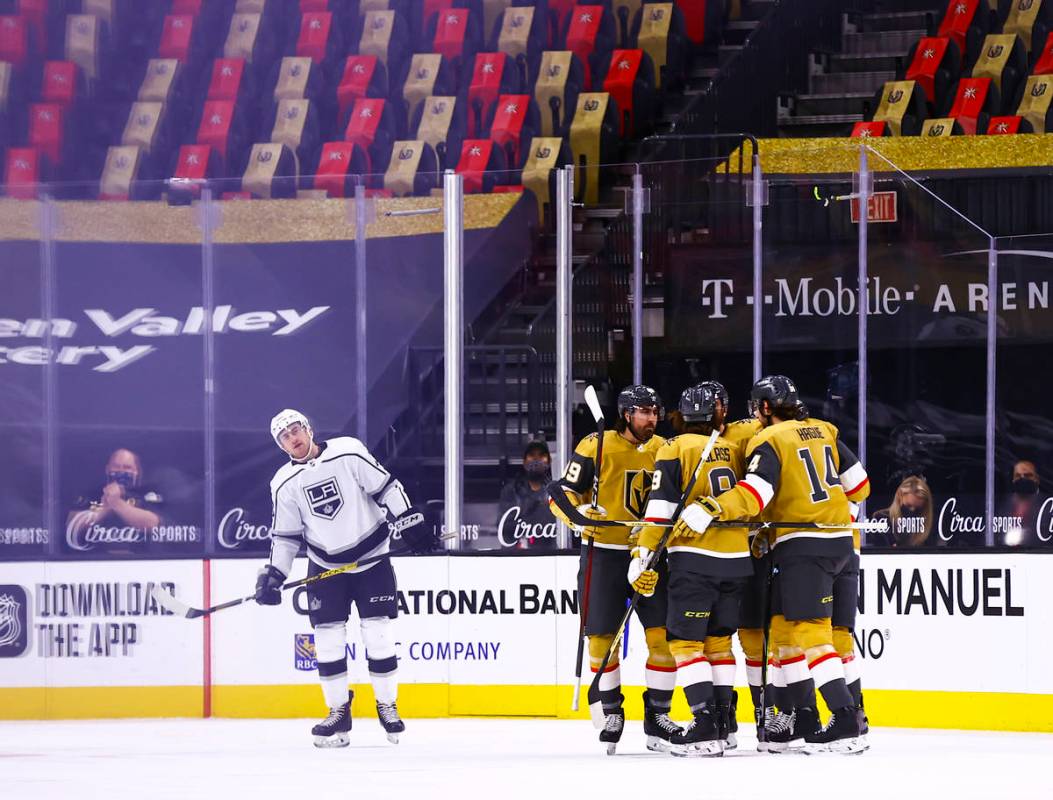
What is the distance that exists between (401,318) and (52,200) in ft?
5.65

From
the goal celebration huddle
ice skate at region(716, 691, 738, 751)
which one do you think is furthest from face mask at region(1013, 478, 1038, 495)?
ice skate at region(716, 691, 738, 751)

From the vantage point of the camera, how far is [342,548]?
732cm

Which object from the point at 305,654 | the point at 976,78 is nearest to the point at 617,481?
the point at 305,654

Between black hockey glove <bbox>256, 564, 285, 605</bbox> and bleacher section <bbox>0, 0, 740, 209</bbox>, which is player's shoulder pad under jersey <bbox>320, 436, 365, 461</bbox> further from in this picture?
bleacher section <bbox>0, 0, 740, 209</bbox>

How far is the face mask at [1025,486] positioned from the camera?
8.23 metres

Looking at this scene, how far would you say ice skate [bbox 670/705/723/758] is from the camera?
6.48 metres

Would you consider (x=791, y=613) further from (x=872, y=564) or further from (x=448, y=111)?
(x=448, y=111)

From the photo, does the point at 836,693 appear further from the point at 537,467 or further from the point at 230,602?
the point at 230,602

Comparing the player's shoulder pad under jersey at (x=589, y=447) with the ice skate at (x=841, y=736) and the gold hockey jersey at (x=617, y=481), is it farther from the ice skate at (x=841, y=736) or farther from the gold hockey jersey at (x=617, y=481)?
the ice skate at (x=841, y=736)

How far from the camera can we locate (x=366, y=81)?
45.5 ft

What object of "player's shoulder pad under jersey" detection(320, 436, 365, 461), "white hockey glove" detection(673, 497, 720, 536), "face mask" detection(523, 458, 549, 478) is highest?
"player's shoulder pad under jersey" detection(320, 436, 365, 461)

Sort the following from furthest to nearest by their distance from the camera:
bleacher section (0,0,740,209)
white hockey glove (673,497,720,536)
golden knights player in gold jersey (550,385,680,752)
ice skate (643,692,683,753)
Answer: bleacher section (0,0,740,209) < golden knights player in gold jersey (550,385,680,752) < ice skate (643,692,683,753) < white hockey glove (673,497,720,536)

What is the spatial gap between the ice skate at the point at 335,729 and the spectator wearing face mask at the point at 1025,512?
292cm

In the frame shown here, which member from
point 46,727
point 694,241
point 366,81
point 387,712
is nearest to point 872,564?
point 694,241
